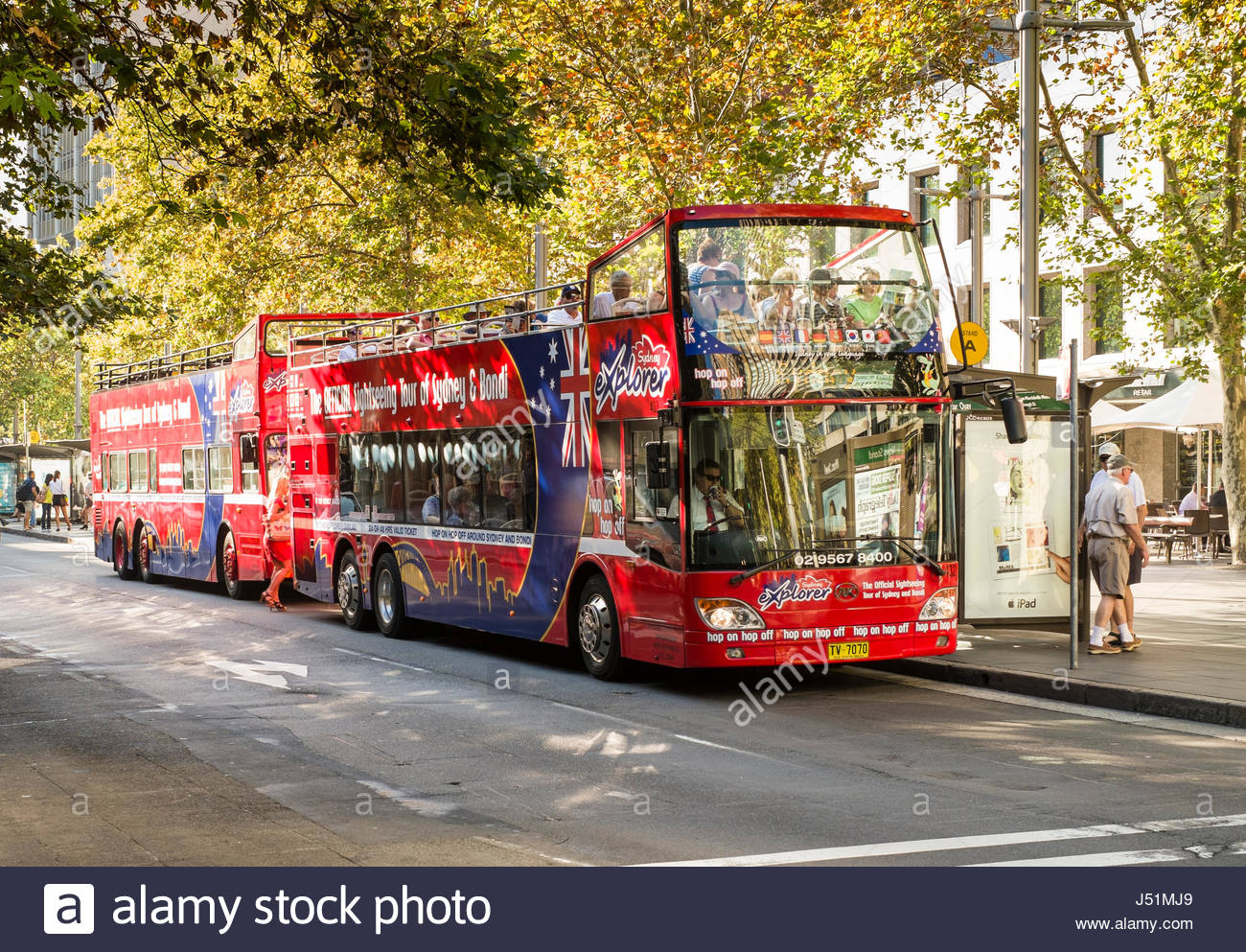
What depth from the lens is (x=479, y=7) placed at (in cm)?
2650

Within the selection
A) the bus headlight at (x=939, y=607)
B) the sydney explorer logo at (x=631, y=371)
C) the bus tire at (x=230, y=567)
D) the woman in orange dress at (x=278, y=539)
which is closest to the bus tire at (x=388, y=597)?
the woman in orange dress at (x=278, y=539)

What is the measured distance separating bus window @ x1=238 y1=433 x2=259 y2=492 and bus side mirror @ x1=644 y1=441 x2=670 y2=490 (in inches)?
471

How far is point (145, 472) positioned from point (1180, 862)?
940 inches

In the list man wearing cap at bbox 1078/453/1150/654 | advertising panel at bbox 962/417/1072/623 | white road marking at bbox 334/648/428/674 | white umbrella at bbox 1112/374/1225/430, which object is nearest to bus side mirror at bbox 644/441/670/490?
white road marking at bbox 334/648/428/674

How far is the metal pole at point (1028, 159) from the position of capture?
17219 mm

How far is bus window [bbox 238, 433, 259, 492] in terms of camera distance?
23109 millimetres

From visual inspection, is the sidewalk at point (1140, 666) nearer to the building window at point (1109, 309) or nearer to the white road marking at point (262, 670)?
the white road marking at point (262, 670)

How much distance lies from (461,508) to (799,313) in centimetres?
534

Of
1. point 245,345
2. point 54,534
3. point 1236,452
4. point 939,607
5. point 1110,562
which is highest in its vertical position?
point 245,345

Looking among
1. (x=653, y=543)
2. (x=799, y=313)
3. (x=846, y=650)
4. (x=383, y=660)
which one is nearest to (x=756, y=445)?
(x=799, y=313)

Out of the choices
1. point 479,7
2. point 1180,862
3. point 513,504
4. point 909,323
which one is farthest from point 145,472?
point 1180,862

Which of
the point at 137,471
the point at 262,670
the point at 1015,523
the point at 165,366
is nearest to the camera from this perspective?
the point at 262,670

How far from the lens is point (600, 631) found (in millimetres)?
13773

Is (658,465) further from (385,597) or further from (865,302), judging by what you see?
(385,597)
